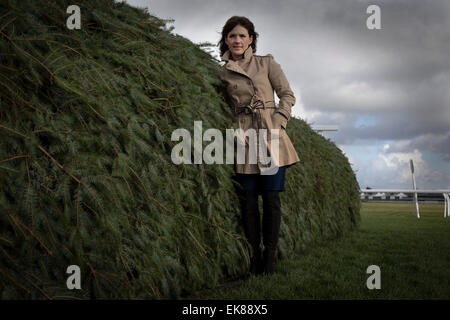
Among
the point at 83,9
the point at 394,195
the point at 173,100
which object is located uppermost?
the point at 83,9

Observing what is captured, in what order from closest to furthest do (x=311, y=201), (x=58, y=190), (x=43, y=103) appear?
(x=58, y=190) → (x=43, y=103) → (x=311, y=201)

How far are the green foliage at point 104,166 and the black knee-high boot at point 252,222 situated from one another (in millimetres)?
147

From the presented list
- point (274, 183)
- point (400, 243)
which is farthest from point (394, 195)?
point (274, 183)

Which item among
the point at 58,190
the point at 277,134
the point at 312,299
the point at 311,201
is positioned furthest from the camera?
the point at 311,201

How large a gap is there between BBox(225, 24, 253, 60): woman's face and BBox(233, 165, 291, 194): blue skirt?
3.99 feet

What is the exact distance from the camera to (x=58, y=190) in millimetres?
1768

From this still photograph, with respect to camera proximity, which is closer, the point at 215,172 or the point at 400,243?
the point at 215,172

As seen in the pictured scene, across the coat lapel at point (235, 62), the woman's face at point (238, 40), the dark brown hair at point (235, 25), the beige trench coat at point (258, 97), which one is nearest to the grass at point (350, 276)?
the beige trench coat at point (258, 97)

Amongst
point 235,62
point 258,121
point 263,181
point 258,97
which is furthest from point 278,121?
point 235,62

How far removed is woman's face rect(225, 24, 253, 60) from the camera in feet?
11.1

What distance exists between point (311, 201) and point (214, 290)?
2.84m

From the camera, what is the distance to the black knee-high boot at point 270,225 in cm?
324

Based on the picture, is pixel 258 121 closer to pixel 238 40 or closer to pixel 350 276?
pixel 238 40

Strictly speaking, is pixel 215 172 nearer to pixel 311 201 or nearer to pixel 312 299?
pixel 312 299
